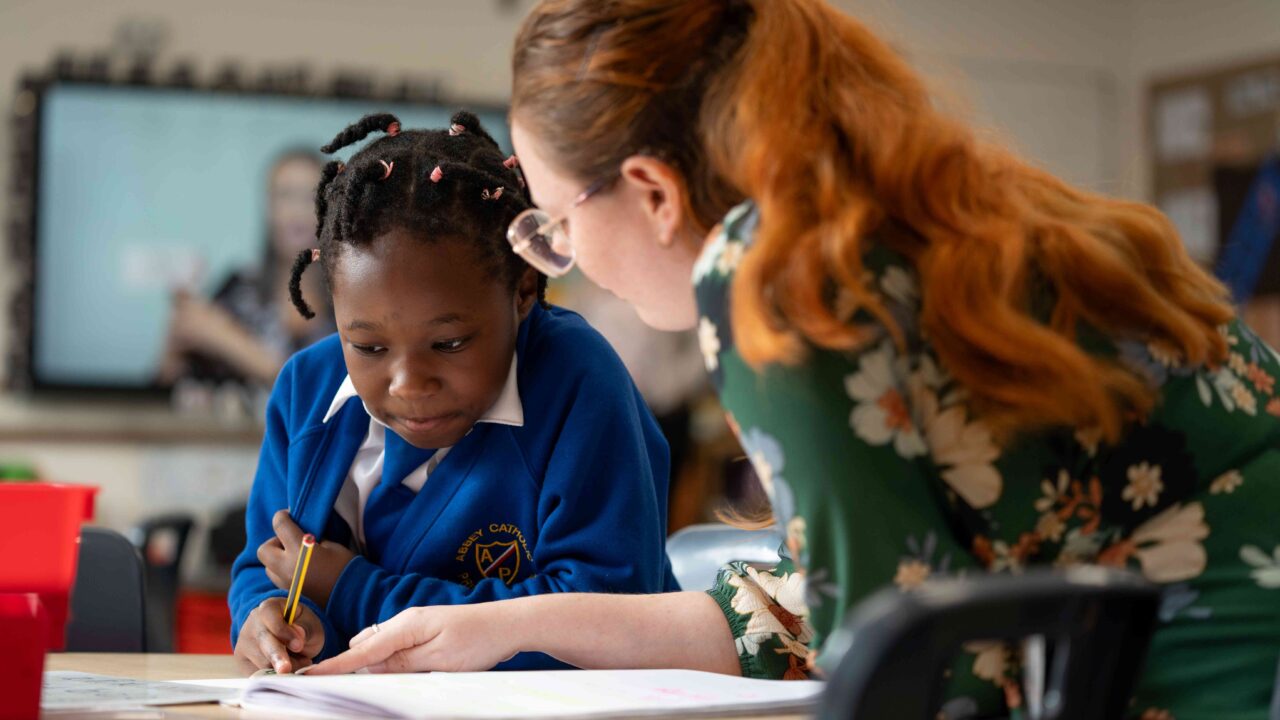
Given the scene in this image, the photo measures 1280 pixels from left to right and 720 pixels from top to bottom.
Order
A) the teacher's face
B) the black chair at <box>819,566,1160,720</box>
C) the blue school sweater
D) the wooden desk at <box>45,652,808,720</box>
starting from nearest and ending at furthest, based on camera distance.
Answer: the black chair at <box>819,566,1160,720</box> → the teacher's face → the wooden desk at <box>45,652,808,720</box> → the blue school sweater

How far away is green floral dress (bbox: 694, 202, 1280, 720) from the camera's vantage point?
81 cm

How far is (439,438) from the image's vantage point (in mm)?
1307

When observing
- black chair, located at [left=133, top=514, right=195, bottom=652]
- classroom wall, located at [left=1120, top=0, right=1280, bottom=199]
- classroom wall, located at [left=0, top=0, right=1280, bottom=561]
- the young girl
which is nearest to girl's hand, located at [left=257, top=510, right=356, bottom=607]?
the young girl

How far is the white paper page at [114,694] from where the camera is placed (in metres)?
0.91

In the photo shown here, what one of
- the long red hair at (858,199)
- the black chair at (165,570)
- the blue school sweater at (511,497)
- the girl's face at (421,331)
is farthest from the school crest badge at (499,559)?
the black chair at (165,570)

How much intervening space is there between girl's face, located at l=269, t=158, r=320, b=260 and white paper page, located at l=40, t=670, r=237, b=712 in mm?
3518

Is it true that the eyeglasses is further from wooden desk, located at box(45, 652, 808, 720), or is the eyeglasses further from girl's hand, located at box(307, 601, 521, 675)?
wooden desk, located at box(45, 652, 808, 720)

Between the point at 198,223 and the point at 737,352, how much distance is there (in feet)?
12.8

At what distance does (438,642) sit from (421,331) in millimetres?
307

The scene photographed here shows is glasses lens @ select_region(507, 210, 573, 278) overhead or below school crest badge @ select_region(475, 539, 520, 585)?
overhead

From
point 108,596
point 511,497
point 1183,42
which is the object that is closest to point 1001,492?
point 511,497

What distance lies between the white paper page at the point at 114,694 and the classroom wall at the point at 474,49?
9.28ft

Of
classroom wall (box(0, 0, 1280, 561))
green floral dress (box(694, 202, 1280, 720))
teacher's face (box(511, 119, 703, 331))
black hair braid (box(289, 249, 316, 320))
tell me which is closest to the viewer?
green floral dress (box(694, 202, 1280, 720))

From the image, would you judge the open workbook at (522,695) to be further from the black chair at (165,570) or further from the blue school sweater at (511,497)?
the black chair at (165,570)
